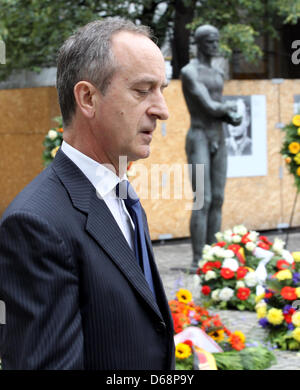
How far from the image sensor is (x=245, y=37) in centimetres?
1186

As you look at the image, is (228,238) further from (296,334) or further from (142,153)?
(142,153)

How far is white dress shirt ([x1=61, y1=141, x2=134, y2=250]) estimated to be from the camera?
5.75 feet

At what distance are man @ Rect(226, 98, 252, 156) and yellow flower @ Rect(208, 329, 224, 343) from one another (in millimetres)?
6472

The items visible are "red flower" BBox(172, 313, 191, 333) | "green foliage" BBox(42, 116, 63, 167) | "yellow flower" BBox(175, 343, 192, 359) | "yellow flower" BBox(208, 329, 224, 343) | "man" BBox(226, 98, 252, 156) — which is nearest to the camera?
"yellow flower" BBox(175, 343, 192, 359)

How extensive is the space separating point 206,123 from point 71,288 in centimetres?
662

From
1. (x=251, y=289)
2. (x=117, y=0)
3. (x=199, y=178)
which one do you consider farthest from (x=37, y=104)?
(x=251, y=289)

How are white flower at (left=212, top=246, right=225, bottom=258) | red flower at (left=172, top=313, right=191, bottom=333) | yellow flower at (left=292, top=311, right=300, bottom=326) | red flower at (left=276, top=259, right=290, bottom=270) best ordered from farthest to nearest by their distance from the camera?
1. white flower at (left=212, top=246, right=225, bottom=258)
2. red flower at (left=276, top=259, right=290, bottom=270)
3. yellow flower at (left=292, top=311, right=300, bottom=326)
4. red flower at (left=172, top=313, right=191, bottom=333)

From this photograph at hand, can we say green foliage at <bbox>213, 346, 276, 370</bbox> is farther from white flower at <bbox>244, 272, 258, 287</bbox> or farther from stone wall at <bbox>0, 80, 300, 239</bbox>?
stone wall at <bbox>0, 80, 300, 239</bbox>

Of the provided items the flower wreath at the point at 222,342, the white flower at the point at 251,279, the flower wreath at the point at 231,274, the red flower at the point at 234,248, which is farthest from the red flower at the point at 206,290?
the flower wreath at the point at 222,342

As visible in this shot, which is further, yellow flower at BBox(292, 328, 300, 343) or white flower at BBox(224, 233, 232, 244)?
white flower at BBox(224, 233, 232, 244)

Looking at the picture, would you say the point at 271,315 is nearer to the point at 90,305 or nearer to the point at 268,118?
the point at 90,305

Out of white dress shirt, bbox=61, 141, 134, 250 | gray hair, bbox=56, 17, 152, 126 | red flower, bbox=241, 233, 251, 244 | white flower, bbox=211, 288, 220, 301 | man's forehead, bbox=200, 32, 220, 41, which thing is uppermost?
man's forehead, bbox=200, 32, 220, 41

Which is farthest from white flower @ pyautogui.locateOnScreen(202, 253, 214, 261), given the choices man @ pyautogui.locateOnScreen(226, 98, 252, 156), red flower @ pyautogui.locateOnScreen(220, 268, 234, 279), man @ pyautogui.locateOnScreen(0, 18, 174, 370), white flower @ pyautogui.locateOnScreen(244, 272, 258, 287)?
man @ pyautogui.locateOnScreen(0, 18, 174, 370)

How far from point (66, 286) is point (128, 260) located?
0.22 metres
